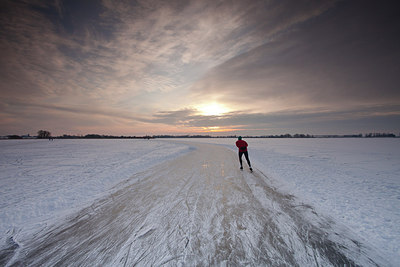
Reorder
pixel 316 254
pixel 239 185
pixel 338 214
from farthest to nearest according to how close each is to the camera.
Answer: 1. pixel 239 185
2. pixel 338 214
3. pixel 316 254

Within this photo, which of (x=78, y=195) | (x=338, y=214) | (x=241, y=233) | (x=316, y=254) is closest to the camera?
(x=316, y=254)

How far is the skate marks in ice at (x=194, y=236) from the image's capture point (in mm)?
2432

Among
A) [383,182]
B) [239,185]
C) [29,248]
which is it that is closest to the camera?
[29,248]

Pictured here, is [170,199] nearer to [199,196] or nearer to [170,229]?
[199,196]

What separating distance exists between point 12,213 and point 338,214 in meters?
8.45

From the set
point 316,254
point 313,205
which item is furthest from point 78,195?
point 313,205

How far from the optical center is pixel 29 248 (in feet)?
8.95

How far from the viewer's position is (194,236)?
9.72 feet

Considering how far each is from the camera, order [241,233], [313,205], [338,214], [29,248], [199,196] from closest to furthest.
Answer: [29,248] → [241,233] → [338,214] → [313,205] → [199,196]

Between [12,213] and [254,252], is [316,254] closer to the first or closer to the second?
[254,252]

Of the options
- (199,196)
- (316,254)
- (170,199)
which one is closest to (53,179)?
(170,199)

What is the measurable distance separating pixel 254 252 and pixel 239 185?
346 cm

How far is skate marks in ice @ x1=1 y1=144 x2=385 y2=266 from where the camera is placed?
95.7 inches

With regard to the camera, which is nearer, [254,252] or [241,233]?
[254,252]
